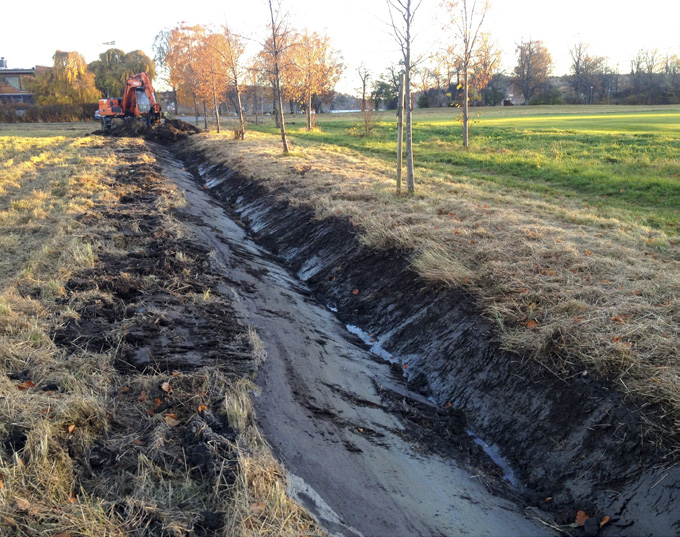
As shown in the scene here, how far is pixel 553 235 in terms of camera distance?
7.66 m

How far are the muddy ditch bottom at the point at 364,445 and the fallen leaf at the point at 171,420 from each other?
728 millimetres

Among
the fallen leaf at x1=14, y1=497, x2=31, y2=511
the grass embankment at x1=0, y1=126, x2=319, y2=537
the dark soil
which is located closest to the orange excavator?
the grass embankment at x1=0, y1=126, x2=319, y2=537

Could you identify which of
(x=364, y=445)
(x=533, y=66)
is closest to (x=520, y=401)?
(x=364, y=445)

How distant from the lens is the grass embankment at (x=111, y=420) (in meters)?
2.99

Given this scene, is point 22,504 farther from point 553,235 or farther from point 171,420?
point 553,235

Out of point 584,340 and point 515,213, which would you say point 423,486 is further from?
point 515,213

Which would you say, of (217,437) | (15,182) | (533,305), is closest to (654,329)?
(533,305)

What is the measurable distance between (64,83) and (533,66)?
64.3 metres

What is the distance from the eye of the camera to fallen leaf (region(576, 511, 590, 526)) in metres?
3.63

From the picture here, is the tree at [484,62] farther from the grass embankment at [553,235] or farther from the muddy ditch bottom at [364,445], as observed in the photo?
the muddy ditch bottom at [364,445]

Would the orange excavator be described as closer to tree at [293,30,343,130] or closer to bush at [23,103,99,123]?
tree at [293,30,343,130]

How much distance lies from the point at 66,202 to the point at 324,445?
9.89 m

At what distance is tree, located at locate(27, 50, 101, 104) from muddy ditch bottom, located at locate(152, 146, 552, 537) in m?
64.4

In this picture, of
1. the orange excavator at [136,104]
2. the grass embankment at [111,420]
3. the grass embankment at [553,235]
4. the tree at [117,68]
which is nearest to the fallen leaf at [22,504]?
the grass embankment at [111,420]
